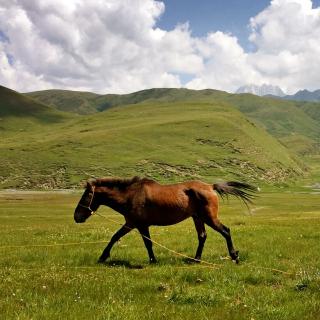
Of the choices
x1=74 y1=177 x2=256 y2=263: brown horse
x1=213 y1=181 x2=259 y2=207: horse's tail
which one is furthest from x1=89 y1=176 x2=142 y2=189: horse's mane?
x1=213 y1=181 x2=259 y2=207: horse's tail

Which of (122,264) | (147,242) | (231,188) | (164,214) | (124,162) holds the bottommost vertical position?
(124,162)

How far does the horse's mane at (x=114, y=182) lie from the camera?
51.7 feet

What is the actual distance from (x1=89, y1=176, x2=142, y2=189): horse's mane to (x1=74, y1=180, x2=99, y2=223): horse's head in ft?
0.60

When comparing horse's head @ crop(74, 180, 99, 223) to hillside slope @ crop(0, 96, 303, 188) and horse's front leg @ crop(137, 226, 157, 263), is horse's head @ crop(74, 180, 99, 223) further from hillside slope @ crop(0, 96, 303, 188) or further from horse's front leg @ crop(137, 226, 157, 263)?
hillside slope @ crop(0, 96, 303, 188)

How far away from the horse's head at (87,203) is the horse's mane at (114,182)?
0.60ft

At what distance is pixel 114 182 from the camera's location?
15.9 m

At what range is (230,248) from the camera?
48.0 feet

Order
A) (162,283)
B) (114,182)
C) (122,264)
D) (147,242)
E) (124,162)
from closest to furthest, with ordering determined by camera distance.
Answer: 1. (162,283)
2. (122,264)
3. (147,242)
4. (114,182)
5. (124,162)

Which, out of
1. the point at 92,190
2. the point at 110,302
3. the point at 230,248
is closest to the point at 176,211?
the point at 230,248

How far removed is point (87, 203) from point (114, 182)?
1.30 meters

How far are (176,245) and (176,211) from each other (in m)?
3.46

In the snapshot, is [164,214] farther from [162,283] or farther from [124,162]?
[124,162]

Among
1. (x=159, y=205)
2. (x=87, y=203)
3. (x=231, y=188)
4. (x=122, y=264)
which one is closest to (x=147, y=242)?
(x=122, y=264)

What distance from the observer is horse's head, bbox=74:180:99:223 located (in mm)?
15945
